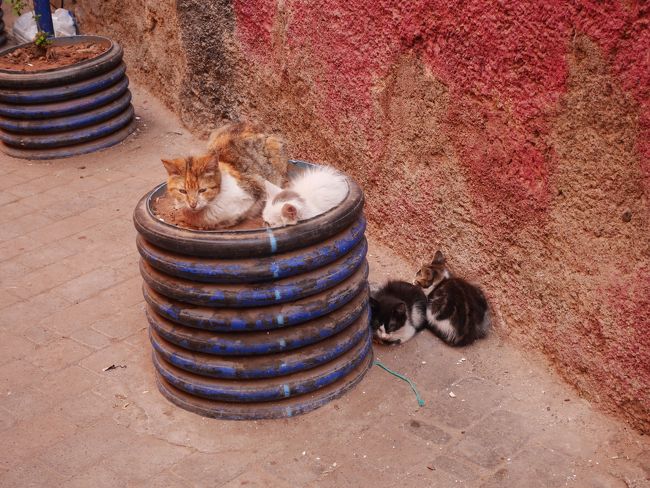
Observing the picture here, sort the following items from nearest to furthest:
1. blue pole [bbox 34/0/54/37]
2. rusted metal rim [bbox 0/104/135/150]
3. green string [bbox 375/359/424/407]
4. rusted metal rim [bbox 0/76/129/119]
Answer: green string [bbox 375/359/424/407], rusted metal rim [bbox 0/76/129/119], rusted metal rim [bbox 0/104/135/150], blue pole [bbox 34/0/54/37]

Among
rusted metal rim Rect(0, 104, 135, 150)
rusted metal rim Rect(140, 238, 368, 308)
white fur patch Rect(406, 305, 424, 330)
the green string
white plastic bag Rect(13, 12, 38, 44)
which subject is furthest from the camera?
white plastic bag Rect(13, 12, 38, 44)

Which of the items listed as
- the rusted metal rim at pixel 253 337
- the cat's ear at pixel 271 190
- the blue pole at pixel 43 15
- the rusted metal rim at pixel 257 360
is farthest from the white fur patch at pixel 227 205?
the blue pole at pixel 43 15

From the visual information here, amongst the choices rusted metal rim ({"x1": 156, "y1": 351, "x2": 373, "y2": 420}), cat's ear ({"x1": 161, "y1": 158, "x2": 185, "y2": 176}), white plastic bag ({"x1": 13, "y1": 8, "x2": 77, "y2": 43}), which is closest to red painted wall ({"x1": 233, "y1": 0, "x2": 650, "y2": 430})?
rusted metal rim ({"x1": 156, "y1": 351, "x2": 373, "y2": 420})

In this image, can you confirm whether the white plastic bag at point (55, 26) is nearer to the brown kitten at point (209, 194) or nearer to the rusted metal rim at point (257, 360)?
the brown kitten at point (209, 194)

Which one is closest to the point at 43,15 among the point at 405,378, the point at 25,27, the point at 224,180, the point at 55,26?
the point at 55,26

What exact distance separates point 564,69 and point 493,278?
1249 millimetres

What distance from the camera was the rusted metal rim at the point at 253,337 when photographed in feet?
12.6

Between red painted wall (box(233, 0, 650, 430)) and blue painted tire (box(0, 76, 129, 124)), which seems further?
blue painted tire (box(0, 76, 129, 124))

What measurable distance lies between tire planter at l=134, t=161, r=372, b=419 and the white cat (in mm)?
73

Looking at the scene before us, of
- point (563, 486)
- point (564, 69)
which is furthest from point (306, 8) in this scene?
point (563, 486)

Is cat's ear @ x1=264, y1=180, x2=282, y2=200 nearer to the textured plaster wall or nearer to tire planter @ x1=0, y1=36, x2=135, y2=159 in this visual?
the textured plaster wall

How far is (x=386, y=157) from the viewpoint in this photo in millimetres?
5043

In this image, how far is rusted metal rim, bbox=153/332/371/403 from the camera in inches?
155

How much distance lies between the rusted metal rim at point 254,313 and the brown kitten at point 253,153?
0.72 metres
